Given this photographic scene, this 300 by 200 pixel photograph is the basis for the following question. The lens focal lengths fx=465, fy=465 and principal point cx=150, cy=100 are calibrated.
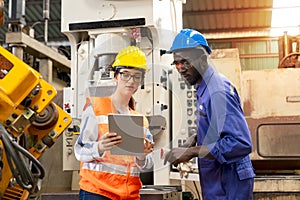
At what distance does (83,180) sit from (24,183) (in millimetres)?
254

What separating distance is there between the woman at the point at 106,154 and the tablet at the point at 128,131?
0.03 m

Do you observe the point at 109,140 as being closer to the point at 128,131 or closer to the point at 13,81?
the point at 128,131

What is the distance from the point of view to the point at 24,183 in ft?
5.13

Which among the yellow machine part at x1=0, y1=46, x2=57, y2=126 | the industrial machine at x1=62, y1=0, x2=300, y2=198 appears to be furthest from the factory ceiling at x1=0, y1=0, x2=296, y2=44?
the yellow machine part at x1=0, y1=46, x2=57, y2=126

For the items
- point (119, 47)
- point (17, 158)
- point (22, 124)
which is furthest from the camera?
point (119, 47)

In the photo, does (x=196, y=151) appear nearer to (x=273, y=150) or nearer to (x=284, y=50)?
(x=273, y=150)

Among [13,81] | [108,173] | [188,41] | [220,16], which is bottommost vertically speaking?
[108,173]

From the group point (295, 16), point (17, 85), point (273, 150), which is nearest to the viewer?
point (17, 85)

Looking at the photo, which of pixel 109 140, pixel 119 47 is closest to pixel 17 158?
pixel 109 140

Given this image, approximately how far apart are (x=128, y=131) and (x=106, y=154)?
12 cm

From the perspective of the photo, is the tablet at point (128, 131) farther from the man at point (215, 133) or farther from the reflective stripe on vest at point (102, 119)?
the man at point (215, 133)

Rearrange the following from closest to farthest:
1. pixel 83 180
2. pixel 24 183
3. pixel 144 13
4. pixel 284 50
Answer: pixel 24 183, pixel 83 180, pixel 144 13, pixel 284 50

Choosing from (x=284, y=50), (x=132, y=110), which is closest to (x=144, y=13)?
(x=132, y=110)

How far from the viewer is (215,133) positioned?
5.90ft
